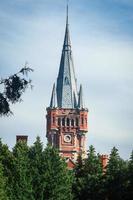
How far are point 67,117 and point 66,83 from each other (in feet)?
23.9

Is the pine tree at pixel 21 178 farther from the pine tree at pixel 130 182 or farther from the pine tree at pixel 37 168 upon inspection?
the pine tree at pixel 130 182

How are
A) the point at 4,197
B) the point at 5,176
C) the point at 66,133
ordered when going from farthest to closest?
the point at 66,133 < the point at 5,176 < the point at 4,197

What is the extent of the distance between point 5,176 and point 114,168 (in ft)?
33.4

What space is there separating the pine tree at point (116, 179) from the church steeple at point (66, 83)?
70.3 meters

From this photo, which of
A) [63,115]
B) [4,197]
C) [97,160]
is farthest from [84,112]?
[4,197]

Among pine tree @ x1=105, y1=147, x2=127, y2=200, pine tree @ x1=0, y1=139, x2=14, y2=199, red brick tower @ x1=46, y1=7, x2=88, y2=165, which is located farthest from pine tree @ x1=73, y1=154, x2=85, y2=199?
red brick tower @ x1=46, y1=7, x2=88, y2=165

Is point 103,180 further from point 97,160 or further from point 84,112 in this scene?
point 84,112

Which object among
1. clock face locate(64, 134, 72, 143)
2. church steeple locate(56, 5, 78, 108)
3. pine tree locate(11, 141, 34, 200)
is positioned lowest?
pine tree locate(11, 141, 34, 200)

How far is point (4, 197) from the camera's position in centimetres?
5272

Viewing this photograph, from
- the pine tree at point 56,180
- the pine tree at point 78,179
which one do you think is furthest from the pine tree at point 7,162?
the pine tree at point 78,179

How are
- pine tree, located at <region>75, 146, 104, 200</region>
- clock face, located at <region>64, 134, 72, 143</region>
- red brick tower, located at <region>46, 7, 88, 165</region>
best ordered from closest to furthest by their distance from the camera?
pine tree, located at <region>75, 146, 104, 200</region>, red brick tower, located at <region>46, 7, 88, 165</region>, clock face, located at <region>64, 134, 72, 143</region>

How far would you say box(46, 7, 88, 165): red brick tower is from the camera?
131 m

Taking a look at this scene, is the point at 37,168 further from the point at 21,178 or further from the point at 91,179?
the point at 91,179

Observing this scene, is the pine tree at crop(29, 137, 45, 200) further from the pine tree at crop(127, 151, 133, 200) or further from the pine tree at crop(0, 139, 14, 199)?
the pine tree at crop(127, 151, 133, 200)
